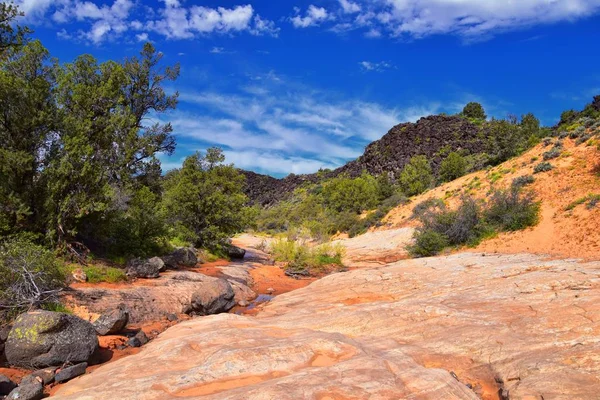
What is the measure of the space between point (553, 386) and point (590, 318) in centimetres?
276

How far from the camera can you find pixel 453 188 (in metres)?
40.2

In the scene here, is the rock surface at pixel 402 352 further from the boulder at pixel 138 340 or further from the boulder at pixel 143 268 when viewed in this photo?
the boulder at pixel 143 268

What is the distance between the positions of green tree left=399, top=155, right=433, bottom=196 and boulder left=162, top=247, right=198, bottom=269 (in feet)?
115

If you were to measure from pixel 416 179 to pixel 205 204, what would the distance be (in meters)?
39.3

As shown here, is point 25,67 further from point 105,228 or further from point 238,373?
point 238,373

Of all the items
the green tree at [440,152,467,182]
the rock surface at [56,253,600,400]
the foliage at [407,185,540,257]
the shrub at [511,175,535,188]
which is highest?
the green tree at [440,152,467,182]

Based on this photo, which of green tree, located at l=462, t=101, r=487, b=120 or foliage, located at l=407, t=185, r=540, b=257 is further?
green tree, located at l=462, t=101, r=487, b=120

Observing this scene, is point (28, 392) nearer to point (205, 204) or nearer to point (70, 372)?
point (70, 372)

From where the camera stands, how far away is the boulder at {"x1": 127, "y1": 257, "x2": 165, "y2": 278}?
15.8 m

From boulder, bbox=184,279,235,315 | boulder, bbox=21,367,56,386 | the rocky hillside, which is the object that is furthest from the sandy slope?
the rocky hillside

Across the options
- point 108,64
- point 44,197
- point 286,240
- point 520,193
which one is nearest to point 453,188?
point 520,193

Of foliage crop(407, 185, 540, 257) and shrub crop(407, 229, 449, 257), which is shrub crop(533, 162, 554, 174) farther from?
shrub crop(407, 229, 449, 257)

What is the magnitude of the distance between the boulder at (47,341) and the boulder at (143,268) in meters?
6.95

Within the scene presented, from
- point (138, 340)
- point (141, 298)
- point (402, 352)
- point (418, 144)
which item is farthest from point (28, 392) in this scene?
point (418, 144)
